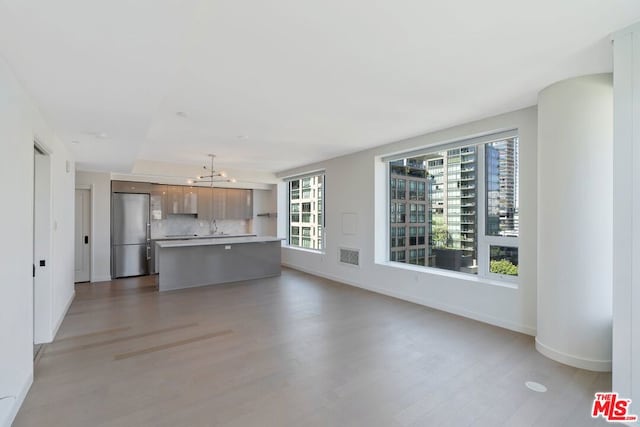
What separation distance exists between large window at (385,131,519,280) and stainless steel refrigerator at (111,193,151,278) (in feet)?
17.5

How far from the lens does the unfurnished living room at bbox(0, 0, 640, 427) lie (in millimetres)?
2018

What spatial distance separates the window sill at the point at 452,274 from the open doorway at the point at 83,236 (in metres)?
5.78

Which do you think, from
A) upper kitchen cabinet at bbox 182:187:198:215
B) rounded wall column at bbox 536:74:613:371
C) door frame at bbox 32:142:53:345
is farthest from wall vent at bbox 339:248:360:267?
door frame at bbox 32:142:53:345

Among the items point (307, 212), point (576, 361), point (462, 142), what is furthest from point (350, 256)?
point (576, 361)

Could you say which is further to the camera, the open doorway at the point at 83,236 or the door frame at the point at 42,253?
the open doorway at the point at 83,236

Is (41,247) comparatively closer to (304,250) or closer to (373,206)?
(373,206)

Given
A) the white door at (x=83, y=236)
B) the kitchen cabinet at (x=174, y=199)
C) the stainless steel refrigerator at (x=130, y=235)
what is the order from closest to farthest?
the white door at (x=83, y=236) → the stainless steel refrigerator at (x=130, y=235) → the kitchen cabinet at (x=174, y=199)

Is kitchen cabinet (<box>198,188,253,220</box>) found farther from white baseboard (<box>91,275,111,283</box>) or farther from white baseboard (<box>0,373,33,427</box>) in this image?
white baseboard (<box>0,373,33,427</box>)

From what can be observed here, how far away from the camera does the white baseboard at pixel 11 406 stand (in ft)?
6.36

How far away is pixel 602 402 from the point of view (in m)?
2.28

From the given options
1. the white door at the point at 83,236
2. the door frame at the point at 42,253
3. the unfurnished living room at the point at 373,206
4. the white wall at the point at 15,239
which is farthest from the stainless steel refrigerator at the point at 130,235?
the white wall at the point at 15,239

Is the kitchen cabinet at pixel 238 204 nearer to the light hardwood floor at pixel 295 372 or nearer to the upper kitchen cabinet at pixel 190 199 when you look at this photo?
the upper kitchen cabinet at pixel 190 199

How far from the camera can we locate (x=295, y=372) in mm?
2734

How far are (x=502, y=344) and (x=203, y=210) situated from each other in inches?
275
